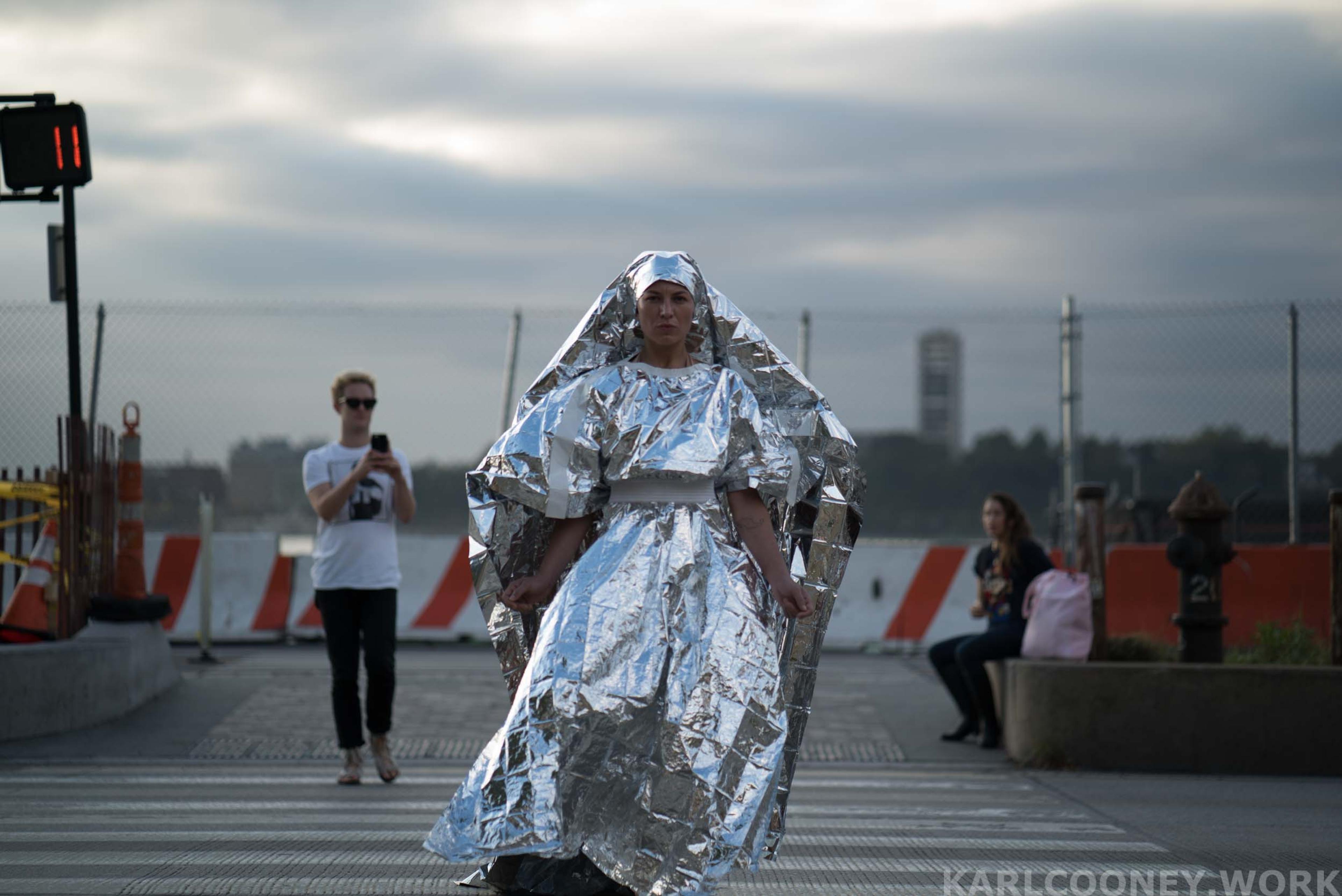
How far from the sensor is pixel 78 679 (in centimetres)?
879

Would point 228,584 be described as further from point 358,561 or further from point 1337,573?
point 1337,573

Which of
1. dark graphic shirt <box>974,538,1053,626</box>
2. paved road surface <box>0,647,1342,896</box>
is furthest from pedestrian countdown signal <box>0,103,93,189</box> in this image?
dark graphic shirt <box>974,538,1053,626</box>

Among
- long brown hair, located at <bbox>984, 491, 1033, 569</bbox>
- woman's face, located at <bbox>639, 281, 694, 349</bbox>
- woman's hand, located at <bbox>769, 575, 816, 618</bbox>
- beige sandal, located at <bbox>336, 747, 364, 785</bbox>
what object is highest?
woman's face, located at <bbox>639, 281, 694, 349</bbox>

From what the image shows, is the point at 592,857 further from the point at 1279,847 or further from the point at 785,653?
the point at 1279,847

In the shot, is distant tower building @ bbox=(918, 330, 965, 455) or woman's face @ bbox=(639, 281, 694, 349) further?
distant tower building @ bbox=(918, 330, 965, 455)

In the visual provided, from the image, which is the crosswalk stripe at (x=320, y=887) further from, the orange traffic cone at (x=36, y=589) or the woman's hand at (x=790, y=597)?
the orange traffic cone at (x=36, y=589)

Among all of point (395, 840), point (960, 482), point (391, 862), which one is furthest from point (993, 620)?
point (960, 482)

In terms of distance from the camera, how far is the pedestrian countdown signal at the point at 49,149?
9859 millimetres

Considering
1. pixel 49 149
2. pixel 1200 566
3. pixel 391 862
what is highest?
pixel 49 149

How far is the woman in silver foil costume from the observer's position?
435 centimetres

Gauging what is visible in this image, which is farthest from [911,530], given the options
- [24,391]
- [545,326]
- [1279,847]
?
[1279,847]

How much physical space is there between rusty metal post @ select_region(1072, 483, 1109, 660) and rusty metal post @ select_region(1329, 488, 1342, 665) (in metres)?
1.26

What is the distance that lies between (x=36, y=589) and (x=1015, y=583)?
672 centimetres

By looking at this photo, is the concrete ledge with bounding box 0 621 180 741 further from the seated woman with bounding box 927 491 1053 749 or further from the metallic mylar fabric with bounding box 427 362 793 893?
the seated woman with bounding box 927 491 1053 749
